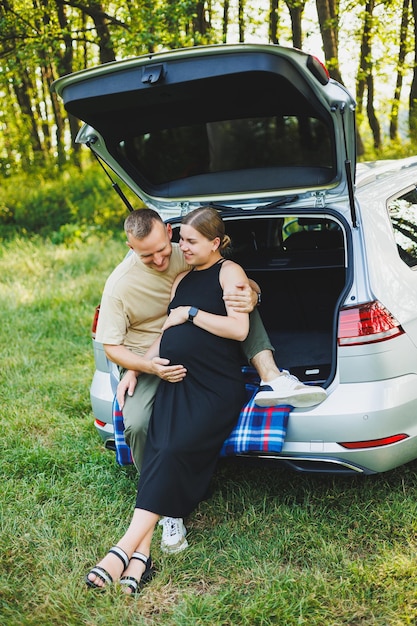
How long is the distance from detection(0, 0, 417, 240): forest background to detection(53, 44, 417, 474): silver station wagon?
6421 mm

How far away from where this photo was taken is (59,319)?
21.3 feet

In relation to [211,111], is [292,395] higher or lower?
lower

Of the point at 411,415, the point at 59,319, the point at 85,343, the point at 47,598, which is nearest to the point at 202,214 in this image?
the point at 411,415

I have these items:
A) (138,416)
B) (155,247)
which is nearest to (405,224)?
(155,247)

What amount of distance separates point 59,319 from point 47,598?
4086 mm

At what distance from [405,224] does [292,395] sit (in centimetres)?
119

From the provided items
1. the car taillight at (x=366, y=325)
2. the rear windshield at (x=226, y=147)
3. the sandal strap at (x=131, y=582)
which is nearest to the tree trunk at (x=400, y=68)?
the rear windshield at (x=226, y=147)

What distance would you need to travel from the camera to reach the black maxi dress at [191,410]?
2875 mm

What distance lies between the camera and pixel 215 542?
301 centimetres

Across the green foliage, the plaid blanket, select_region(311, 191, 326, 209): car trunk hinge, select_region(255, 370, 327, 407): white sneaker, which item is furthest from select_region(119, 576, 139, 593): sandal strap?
the green foliage

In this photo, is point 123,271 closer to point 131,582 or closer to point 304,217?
point 304,217

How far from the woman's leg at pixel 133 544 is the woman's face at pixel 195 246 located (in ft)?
3.92

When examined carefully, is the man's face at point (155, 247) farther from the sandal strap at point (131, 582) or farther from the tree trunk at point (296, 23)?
the tree trunk at point (296, 23)

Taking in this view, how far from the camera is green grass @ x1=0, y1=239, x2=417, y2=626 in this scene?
2523 millimetres
